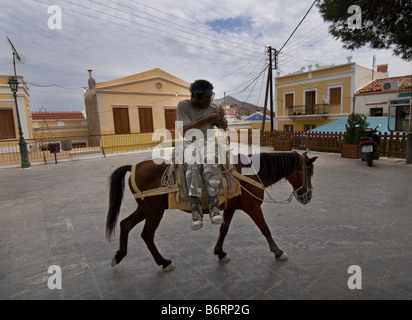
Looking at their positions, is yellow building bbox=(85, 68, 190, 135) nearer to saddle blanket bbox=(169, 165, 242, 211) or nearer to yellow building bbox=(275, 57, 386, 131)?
yellow building bbox=(275, 57, 386, 131)

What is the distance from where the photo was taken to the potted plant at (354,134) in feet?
29.3

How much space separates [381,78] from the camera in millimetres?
20781

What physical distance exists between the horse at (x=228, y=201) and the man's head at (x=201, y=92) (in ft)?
2.75

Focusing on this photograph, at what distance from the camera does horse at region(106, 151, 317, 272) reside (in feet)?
8.50

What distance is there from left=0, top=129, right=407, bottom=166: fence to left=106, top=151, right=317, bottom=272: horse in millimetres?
5445

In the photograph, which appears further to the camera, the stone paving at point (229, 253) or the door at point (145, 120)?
the door at point (145, 120)

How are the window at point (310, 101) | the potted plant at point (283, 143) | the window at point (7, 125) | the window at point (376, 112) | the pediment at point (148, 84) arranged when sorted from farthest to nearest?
the window at point (310, 101) < the window at point (376, 112) < the pediment at point (148, 84) < the window at point (7, 125) < the potted plant at point (283, 143)

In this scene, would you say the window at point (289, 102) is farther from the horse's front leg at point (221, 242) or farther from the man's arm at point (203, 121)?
the man's arm at point (203, 121)

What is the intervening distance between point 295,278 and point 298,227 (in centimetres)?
131

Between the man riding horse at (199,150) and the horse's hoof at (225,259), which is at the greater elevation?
the man riding horse at (199,150)

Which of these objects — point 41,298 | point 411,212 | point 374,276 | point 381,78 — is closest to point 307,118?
point 381,78

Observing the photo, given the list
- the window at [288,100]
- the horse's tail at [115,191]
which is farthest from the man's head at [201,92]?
the window at [288,100]

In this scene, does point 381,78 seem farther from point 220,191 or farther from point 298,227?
point 220,191

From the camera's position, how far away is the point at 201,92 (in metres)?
2.37
